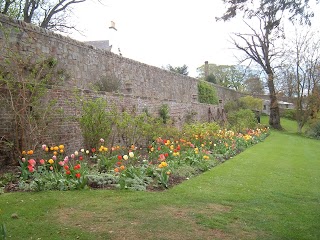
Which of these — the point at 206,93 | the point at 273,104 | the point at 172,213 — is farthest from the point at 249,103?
the point at 172,213

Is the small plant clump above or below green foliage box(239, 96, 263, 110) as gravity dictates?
below

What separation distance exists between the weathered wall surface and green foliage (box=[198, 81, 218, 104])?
3.60 metres

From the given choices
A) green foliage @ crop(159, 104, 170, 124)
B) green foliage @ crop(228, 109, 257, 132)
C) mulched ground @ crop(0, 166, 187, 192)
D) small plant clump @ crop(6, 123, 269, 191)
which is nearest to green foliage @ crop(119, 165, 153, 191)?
small plant clump @ crop(6, 123, 269, 191)

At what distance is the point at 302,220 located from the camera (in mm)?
4441

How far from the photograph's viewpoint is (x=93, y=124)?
25.3 feet

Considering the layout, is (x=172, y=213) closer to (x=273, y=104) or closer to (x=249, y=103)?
(x=273, y=104)

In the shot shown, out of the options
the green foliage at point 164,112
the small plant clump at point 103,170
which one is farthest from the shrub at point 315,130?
the small plant clump at point 103,170

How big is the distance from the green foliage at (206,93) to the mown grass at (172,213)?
16.4 metres

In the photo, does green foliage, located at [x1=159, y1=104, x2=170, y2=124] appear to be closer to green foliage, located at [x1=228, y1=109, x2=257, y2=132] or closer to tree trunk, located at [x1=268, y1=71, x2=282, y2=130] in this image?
green foliage, located at [x1=228, y1=109, x2=257, y2=132]

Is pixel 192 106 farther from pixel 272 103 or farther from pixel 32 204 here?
pixel 272 103

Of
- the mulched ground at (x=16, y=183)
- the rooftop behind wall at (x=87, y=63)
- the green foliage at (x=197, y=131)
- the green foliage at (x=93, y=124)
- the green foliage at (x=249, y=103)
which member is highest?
the rooftop behind wall at (x=87, y=63)

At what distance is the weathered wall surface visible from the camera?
7.69 m

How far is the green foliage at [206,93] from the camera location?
888 inches

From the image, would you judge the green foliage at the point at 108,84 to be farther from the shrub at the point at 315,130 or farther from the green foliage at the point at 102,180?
the shrub at the point at 315,130
